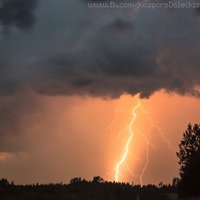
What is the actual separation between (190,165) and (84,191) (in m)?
67.7

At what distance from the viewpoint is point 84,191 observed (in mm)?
141125

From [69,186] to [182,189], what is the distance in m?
79.4

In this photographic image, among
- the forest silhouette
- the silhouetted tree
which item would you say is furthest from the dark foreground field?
the silhouetted tree

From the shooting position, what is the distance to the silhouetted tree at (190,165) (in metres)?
75.6

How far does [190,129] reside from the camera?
8644 cm

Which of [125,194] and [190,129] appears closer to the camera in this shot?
[190,129]

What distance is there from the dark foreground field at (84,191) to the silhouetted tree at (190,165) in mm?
28561

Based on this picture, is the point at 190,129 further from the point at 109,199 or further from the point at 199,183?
the point at 109,199

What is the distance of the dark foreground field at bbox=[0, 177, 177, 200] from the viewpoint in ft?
415

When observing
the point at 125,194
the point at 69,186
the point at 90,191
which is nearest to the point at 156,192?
the point at 125,194

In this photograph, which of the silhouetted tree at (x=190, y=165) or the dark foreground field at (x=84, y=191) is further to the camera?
the dark foreground field at (x=84, y=191)

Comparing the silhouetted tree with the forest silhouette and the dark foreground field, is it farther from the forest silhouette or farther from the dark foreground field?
the dark foreground field

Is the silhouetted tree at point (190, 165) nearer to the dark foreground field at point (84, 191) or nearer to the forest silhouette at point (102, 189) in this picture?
the forest silhouette at point (102, 189)

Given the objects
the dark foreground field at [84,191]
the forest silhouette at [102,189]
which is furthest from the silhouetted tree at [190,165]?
the dark foreground field at [84,191]
